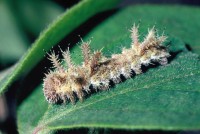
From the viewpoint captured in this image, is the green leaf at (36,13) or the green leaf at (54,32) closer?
the green leaf at (54,32)

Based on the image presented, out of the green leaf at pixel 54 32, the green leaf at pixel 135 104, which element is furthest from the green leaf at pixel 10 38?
the green leaf at pixel 135 104

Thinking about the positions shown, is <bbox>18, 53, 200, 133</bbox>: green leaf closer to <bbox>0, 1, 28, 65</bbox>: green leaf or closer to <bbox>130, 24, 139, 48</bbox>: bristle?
<bbox>130, 24, 139, 48</bbox>: bristle

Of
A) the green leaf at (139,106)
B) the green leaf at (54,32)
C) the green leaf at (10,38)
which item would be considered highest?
the green leaf at (10,38)

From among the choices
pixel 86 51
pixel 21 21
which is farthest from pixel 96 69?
pixel 21 21

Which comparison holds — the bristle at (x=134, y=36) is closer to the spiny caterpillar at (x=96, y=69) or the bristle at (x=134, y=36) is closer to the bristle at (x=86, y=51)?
the spiny caterpillar at (x=96, y=69)

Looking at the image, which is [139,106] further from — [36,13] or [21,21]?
[21,21]

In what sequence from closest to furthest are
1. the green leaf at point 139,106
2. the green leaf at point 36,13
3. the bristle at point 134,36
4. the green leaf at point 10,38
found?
the green leaf at point 139,106, the bristle at point 134,36, the green leaf at point 10,38, the green leaf at point 36,13

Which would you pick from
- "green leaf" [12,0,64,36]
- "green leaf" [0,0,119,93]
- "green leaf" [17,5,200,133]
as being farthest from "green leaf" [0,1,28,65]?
"green leaf" [17,5,200,133]
